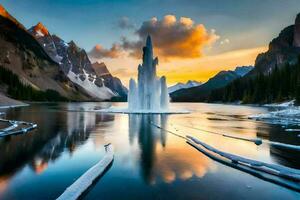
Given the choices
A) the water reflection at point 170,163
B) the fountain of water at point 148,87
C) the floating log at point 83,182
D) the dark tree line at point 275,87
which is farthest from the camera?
the dark tree line at point 275,87

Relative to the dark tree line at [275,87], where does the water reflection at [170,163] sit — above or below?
below

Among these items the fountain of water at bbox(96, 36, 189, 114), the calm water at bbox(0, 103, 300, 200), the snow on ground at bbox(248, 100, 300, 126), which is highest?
the fountain of water at bbox(96, 36, 189, 114)

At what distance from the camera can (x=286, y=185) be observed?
11273 millimetres

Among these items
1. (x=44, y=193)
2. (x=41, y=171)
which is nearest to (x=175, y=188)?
(x=44, y=193)

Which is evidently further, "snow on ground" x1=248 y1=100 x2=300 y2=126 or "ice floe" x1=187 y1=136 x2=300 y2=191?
"snow on ground" x1=248 y1=100 x2=300 y2=126

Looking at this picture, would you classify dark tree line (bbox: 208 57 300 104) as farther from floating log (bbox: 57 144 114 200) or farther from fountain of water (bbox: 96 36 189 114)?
floating log (bbox: 57 144 114 200)

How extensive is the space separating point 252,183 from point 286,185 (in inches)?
56.0

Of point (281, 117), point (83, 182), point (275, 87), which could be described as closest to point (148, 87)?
point (281, 117)

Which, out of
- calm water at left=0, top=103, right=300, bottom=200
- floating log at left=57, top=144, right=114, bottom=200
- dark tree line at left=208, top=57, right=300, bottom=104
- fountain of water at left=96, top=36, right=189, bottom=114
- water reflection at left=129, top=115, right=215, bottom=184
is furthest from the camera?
dark tree line at left=208, top=57, right=300, bottom=104

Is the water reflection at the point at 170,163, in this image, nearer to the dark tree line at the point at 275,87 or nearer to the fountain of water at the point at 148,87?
the fountain of water at the point at 148,87

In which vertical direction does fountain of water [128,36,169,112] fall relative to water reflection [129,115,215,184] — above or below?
above

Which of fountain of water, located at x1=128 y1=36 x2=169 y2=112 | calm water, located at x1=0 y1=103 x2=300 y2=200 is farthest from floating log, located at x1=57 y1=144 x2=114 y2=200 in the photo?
fountain of water, located at x1=128 y1=36 x2=169 y2=112

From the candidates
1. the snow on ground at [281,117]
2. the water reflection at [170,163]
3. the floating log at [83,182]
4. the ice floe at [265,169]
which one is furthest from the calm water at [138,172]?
the snow on ground at [281,117]

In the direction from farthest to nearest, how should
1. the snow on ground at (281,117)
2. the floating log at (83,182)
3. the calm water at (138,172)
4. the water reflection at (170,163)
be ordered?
1. the snow on ground at (281,117)
2. the water reflection at (170,163)
3. the calm water at (138,172)
4. the floating log at (83,182)
